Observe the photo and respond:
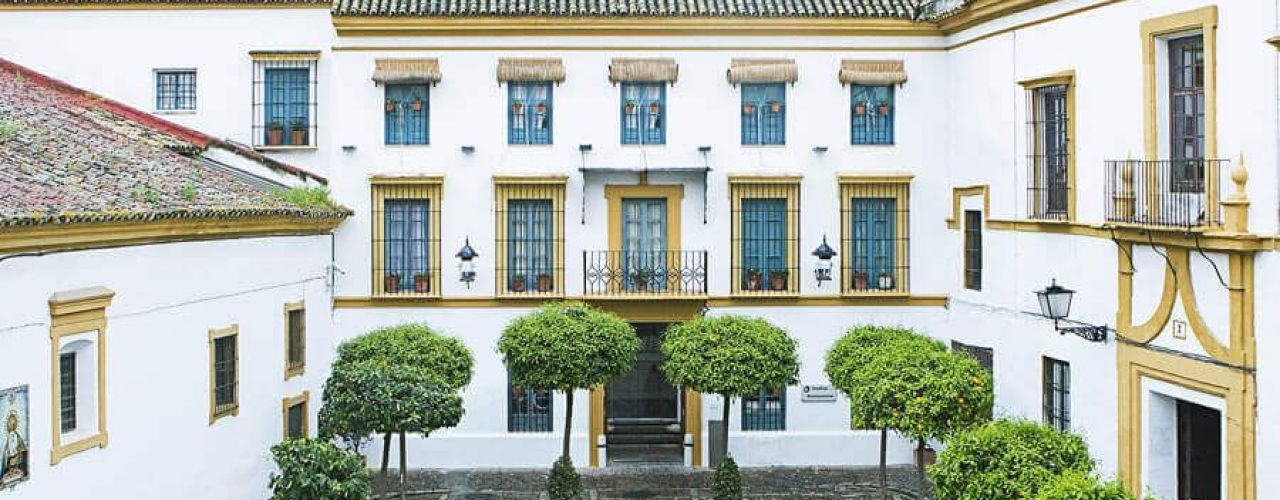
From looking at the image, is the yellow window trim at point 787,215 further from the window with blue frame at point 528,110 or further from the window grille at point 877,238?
the window with blue frame at point 528,110

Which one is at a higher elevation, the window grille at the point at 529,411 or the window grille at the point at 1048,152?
the window grille at the point at 1048,152

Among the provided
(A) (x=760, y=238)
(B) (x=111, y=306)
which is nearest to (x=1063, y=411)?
(A) (x=760, y=238)

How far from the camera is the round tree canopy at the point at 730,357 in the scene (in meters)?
20.4

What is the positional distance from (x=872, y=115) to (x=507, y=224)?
6376 millimetres

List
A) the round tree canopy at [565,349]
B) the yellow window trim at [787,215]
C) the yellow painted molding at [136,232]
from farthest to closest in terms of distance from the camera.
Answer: the yellow window trim at [787,215], the round tree canopy at [565,349], the yellow painted molding at [136,232]

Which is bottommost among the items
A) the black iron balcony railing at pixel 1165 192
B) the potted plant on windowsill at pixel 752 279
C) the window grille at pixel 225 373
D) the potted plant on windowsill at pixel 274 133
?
the window grille at pixel 225 373

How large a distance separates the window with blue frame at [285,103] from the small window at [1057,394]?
486 inches

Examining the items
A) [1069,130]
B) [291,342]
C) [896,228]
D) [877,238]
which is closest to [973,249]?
[896,228]

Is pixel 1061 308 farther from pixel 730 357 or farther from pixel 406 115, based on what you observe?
pixel 406 115

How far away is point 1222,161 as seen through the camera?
603 inches

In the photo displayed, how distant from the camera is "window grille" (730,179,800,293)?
23844mm

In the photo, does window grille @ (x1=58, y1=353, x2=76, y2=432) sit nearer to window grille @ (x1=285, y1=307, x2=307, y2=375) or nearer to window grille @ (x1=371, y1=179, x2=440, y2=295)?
window grille @ (x1=285, y1=307, x2=307, y2=375)

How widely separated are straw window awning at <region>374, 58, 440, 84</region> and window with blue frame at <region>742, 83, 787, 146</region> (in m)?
5.14

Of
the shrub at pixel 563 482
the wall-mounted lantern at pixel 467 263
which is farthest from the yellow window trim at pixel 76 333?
the wall-mounted lantern at pixel 467 263
